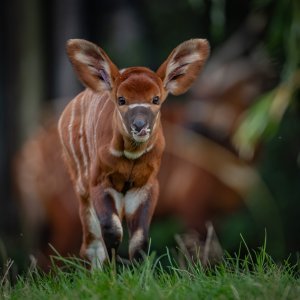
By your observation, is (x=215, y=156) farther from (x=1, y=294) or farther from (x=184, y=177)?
(x=1, y=294)

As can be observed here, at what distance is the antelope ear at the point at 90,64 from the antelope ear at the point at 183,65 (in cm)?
23

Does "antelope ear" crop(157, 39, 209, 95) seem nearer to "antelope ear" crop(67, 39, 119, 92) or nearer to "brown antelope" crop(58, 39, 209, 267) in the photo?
"brown antelope" crop(58, 39, 209, 267)

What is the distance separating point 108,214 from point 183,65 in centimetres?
75

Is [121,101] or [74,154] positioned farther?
[74,154]

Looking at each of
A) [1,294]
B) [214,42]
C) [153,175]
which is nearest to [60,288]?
[1,294]

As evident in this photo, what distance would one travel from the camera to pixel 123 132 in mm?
5352

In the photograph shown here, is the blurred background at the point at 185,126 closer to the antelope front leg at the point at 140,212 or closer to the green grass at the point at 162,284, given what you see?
the green grass at the point at 162,284

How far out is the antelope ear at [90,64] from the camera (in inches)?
211

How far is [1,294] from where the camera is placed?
6395 millimetres

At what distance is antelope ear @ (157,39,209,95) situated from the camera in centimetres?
539

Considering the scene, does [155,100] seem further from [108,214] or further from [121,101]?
[108,214]

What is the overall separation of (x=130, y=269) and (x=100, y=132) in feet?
3.57

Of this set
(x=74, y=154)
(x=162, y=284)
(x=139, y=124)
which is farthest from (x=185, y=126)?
(x=139, y=124)

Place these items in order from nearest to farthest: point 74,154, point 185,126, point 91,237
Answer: point 74,154, point 91,237, point 185,126
